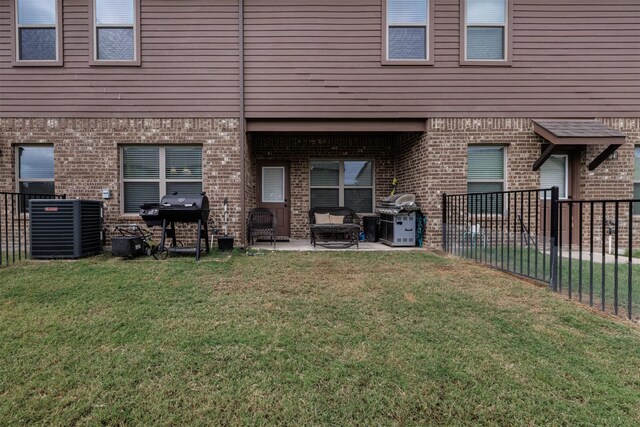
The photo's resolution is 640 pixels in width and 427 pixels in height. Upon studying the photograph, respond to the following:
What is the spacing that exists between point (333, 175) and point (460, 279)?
5.09 meters

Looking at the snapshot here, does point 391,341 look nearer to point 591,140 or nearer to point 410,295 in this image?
point 410,295

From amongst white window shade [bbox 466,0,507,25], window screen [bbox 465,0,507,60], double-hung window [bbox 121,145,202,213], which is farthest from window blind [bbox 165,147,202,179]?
white window shade [bbox 466,0,507,25]

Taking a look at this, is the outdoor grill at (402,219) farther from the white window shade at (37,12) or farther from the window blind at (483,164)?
the white window shade at (37,12)

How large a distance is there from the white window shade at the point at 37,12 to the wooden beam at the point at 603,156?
11709 millimetres

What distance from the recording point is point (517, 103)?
7.27m

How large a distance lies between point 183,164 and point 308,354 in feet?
19.9

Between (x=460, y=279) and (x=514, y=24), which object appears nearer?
(x=460, y=279)

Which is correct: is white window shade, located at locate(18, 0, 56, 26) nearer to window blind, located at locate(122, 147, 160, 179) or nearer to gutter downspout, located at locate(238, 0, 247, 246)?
window blind, located at locate(122, 147, 160, 179)

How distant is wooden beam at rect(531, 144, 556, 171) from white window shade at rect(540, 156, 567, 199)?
449mm

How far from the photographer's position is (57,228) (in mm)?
5887

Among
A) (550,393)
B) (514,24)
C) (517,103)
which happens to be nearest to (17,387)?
(550,393)

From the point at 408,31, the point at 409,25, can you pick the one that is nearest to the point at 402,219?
the point at 408,31

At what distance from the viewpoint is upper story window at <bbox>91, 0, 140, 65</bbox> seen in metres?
7.04

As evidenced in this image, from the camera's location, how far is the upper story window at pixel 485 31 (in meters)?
7.23
